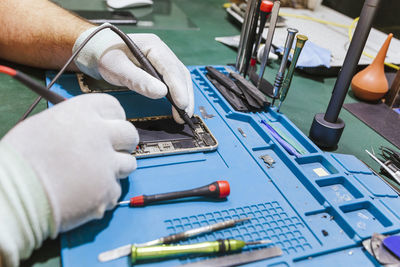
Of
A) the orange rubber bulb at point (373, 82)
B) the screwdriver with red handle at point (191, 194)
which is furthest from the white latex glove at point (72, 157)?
the orange rubber bulb at point (373, 82)

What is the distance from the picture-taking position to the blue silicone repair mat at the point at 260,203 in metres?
0.46

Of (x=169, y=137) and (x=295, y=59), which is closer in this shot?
(x=169, y=137)

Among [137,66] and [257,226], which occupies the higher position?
[137,66]

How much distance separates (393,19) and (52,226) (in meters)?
A: 1.62

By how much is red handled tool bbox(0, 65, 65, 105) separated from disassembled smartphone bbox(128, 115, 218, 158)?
0.17 m

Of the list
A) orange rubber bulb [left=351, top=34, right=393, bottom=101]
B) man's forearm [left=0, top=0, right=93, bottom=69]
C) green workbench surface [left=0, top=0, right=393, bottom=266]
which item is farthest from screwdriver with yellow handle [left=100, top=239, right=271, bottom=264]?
orange rubber bulb [left=351, top=34, right=393, bottom=101]

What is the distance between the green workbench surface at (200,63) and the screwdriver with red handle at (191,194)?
0.13 m

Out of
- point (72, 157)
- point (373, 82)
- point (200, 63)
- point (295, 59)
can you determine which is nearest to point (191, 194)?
point (72, 157)

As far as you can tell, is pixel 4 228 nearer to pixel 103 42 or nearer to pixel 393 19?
pixel 103 42

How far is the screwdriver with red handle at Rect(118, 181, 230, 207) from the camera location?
488 millimetres

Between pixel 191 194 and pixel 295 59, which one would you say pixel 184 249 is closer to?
pixel 191 194

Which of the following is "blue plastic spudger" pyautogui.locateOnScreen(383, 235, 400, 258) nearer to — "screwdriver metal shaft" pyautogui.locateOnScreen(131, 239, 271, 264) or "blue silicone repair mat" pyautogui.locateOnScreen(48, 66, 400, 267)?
A: "blue silicone repair mat" pyautogui.locateOnScreen(48, 66, 400, 267)

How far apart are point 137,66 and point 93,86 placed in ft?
0.51

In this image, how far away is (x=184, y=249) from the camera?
1.40ft
